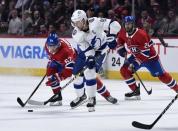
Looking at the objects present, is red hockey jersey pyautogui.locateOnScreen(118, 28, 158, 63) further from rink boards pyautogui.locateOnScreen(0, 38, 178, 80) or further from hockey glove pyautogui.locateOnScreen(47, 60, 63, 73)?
rink boards pyautogui.locateOnScreen(0, 38, 178, 80)

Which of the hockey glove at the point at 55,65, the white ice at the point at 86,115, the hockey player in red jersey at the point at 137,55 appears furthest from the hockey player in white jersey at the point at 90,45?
the hockey player in red jersey at the point at 137,55

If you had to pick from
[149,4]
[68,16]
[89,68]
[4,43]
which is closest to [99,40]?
[89,68]

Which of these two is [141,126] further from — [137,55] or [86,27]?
[137,55]

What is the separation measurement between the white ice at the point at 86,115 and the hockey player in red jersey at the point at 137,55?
0.98 feet

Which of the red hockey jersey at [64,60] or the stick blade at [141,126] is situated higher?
the red hockey jersey at [64,60]

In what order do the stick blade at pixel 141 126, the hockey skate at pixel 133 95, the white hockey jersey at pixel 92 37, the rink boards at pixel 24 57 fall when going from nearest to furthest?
the stick blade at pixel 141 126, the white hockey jersey at pixel 92 37, the hockey skate at pixel 133 95, the rink boards at pixel 24 57

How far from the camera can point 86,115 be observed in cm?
665

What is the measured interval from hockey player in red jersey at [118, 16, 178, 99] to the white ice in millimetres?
298

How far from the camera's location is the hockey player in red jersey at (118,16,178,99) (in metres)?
7.69

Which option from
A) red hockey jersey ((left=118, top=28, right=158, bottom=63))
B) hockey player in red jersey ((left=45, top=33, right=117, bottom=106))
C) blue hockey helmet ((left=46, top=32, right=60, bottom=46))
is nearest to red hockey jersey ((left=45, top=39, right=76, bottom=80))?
hockey player in red jersey ((left=45, top=33, right=117, bottom=106))

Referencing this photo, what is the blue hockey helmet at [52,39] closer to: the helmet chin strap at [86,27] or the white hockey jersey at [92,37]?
the white hockey jersey at [92,37]

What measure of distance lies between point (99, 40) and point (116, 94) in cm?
229

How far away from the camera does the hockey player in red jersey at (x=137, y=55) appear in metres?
7.69

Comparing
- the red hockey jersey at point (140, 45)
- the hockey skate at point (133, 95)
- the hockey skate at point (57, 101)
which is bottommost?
the hockey skate at point (133, 95)
